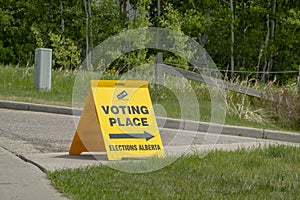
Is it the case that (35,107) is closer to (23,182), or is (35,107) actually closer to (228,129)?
(228,129)

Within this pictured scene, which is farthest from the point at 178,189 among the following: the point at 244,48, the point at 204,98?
the point at 244,48


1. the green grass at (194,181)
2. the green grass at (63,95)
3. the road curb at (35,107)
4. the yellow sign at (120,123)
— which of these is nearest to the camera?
the green grass at (194,181)

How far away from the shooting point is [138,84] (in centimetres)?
978

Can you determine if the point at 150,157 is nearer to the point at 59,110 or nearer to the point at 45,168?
the point at 45,168

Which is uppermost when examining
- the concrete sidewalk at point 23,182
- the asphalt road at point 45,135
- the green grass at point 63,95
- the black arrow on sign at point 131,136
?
the black arrow on sign at point 131,136

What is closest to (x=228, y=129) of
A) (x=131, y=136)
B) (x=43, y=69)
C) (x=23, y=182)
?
(x=131, y=136)

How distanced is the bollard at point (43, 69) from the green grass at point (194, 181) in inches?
399

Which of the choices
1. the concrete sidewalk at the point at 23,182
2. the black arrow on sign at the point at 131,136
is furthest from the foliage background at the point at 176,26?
the concrete sidewalk at the point at 23,182

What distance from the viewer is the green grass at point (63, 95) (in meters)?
16.4

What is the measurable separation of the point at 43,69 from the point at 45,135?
23.4 ft

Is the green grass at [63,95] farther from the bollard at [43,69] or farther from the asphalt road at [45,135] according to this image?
the asphalt road at [45,135]

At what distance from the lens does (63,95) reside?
18.8 meters

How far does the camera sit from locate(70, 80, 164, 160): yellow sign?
30.4 feet

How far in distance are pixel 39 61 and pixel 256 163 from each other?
10800 millimetres
